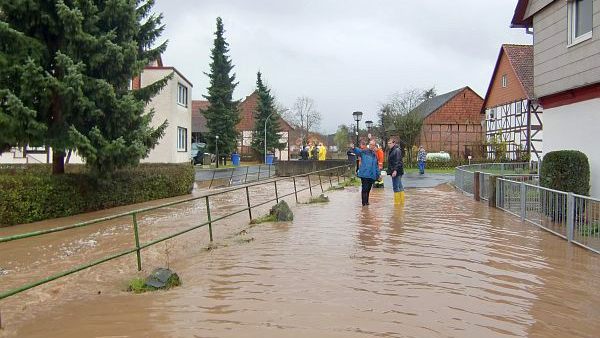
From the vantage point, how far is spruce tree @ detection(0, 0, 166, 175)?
13.4 metres

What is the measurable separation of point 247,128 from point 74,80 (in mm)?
56140

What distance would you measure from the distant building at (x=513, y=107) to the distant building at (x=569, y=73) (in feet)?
61.6

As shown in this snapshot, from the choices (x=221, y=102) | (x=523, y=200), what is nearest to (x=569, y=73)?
(x=523, y=200)

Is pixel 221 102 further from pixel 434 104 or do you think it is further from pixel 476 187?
pixel 476 187

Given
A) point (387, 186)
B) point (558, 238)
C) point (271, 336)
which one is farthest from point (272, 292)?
point (387, 186)

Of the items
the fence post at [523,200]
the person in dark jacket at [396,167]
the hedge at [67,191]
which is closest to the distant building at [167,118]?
the hedge at [67,191]

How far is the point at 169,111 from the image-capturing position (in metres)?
31.8

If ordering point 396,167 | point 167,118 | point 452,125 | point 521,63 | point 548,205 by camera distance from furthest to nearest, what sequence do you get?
point 452,125 < point 521,63 < point 167,118 < point 396,167 < point 548,205

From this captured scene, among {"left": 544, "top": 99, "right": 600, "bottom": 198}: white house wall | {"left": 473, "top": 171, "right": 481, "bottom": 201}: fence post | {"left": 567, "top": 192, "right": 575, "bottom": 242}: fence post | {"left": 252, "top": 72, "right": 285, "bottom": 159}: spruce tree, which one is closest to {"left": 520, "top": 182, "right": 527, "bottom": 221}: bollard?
{"left": 544, "top": 99, "right": 600, "bottom": 198}: white house wall

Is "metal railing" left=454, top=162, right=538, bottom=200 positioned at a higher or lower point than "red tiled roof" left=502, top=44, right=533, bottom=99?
lower

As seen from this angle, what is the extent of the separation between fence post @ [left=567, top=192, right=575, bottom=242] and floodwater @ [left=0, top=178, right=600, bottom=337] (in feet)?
0.80

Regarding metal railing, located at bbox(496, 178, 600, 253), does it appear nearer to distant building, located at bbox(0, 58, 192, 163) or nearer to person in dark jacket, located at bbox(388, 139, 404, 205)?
person in dark jacket, located at bbox(388, 139, 404, 205)

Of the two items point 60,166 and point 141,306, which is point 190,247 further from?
point 60,166

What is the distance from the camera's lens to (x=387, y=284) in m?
6.14
